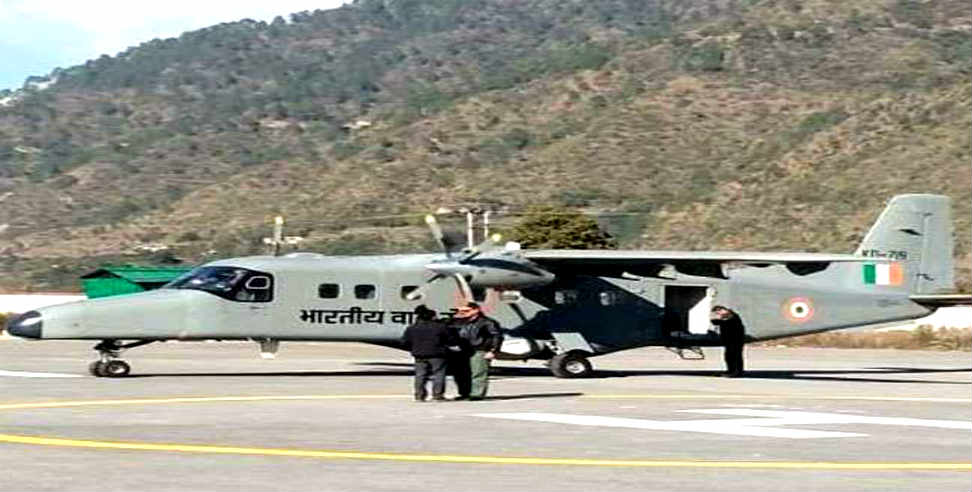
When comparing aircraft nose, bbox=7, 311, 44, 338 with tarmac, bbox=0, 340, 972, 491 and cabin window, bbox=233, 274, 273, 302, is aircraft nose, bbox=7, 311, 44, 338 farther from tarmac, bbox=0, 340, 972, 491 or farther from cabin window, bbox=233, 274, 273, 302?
cabin window, bbox=233, 274, 273, 302

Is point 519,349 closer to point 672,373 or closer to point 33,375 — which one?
point 672,373

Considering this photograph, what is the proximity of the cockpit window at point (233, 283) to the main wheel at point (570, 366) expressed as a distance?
5095 millimetres

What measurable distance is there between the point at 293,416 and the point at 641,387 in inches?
375

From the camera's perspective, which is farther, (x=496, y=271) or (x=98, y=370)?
(x=496, y=271)

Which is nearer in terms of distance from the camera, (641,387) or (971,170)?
(641,387)

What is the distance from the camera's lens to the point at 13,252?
352ft

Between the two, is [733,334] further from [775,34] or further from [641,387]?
[775,34]

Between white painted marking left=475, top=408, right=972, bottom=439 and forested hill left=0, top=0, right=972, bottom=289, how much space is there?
52485 millimetres

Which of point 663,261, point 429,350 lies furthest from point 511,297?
point 429,350

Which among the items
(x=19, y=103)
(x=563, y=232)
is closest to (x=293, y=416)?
(x=563, y=232)

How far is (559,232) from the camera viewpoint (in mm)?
70312

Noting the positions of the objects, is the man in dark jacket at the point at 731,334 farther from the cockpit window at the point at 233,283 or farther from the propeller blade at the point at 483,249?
the cockpit window at the point at 233,283

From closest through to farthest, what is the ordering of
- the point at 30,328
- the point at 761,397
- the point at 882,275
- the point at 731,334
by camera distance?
the point at 761,397, the point at 30,328, the point at 731,334, the point at 882,275

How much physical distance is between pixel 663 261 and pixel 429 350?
8.75 metres
